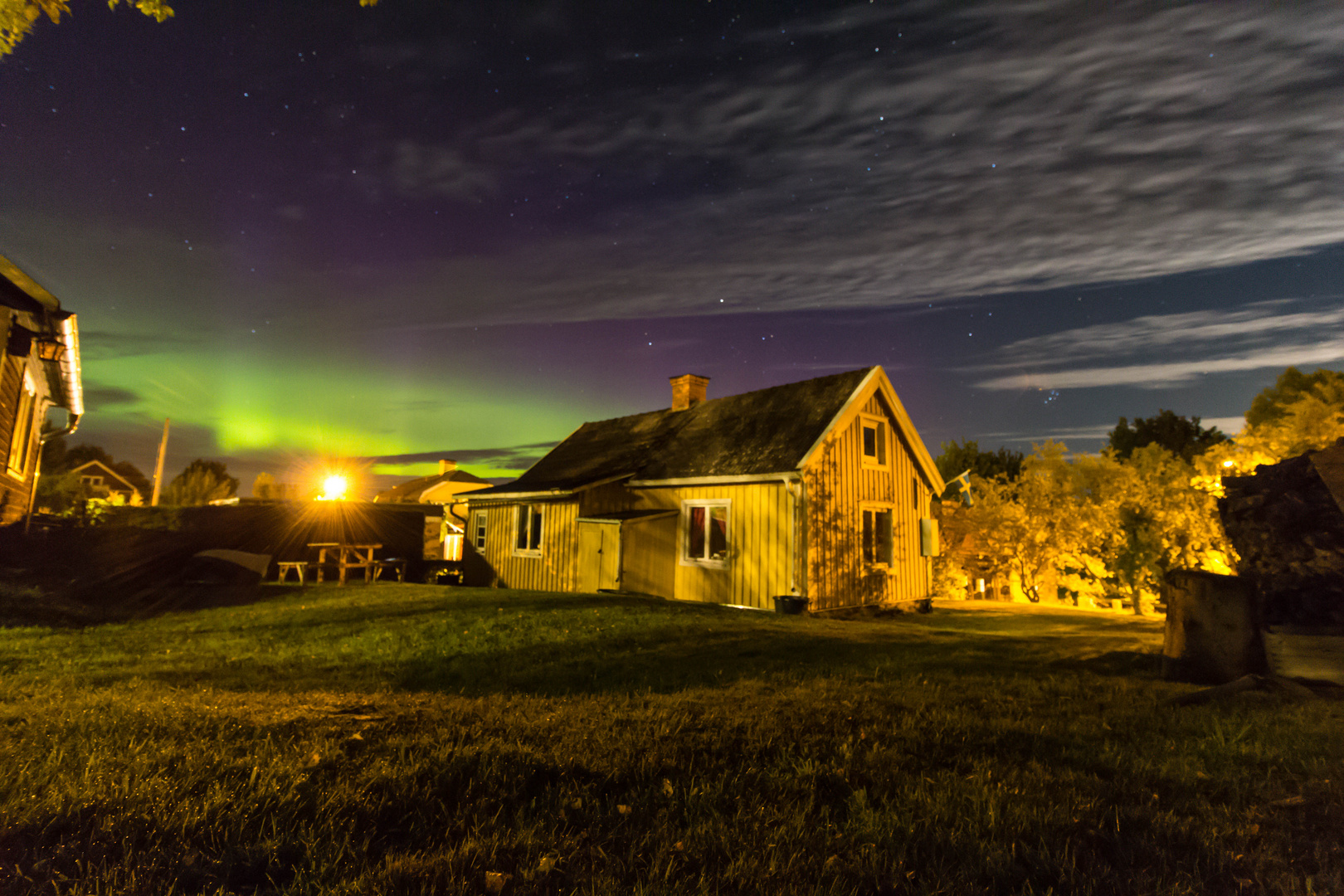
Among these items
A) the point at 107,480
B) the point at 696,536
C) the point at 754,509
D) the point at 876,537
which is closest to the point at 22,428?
the point at 696,536

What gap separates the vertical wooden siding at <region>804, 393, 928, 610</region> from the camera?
718 inches

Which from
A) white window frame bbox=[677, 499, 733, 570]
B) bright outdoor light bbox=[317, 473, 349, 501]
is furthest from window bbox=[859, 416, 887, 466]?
bright outdoor light bbox=[317, 473, 349, 501]

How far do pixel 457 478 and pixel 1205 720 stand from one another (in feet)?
185

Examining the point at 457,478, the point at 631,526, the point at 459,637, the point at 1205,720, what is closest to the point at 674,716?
the point at 1205,720

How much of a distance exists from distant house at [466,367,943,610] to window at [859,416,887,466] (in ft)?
0.17

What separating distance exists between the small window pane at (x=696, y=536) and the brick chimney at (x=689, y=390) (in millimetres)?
6769

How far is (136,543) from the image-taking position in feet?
74.3

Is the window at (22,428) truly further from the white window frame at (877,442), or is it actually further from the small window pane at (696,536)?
the white window frame at (877,442)

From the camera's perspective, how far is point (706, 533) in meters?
20.1

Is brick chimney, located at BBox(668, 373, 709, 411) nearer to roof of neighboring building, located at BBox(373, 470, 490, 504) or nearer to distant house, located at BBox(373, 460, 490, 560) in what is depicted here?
distant house, located at BBox(373, 460, 490, 560)

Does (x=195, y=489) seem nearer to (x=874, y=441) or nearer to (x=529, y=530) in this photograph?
(x=529, y=530)

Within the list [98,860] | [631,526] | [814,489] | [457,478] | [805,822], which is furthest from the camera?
[457,478]

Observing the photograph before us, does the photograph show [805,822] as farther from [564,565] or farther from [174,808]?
[564,565]

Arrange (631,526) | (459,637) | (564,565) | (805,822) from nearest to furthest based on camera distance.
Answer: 1. (805,822)
2. (459,637)
3. (631,526)
4. (564,565)
